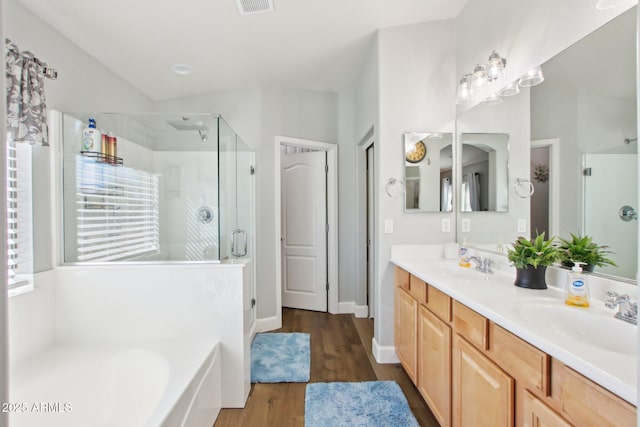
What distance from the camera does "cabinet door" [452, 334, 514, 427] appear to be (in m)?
1.12

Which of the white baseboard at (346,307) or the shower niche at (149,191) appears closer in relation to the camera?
the shower niche at (149,191)

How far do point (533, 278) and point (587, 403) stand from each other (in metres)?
0.81

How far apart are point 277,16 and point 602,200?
85.8 inches

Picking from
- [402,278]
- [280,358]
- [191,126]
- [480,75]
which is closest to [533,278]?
[402,278]

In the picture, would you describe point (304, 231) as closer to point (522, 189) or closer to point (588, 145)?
point (522, 189)

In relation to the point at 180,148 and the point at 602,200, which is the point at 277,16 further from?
the point at 602,200

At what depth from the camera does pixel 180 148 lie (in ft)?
7.88

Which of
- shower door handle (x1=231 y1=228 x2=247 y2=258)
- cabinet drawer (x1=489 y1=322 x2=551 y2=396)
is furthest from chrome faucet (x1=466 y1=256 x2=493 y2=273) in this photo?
shower door handle (x1=231 y1=228 x2=247 y2=258)

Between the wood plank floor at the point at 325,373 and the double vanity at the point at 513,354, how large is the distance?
321 mm

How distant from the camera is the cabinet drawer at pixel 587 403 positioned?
715mm

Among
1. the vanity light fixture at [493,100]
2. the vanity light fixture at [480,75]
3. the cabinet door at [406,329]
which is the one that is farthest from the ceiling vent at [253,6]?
the cabinet door at [406,329]

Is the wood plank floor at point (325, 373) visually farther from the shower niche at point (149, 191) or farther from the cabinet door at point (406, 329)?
the shower niche at point (149, 191)

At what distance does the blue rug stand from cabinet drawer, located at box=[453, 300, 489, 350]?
28.9 inches

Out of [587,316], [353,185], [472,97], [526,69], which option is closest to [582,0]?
[526,69]
